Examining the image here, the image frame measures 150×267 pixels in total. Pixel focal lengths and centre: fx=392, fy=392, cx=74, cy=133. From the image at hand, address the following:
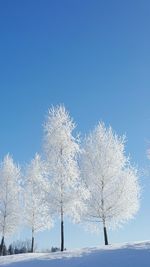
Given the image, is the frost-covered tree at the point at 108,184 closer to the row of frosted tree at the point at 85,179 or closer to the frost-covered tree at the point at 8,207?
the row of frosted tree at the point at 85,179

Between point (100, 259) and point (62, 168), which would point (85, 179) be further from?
point (100, 259)

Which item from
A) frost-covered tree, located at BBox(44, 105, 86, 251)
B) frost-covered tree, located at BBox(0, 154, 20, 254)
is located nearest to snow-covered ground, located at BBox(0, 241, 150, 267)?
frost-covered tree, located at BBox(44, 105, 86, 251)

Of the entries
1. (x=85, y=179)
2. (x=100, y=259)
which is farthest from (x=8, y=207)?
(x=100, y=259)

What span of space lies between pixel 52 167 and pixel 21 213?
464 inches

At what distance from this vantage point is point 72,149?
32.6 metres

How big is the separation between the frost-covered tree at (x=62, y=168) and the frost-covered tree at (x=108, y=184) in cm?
109

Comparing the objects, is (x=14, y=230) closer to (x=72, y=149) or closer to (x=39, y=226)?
(x=39, y=226)

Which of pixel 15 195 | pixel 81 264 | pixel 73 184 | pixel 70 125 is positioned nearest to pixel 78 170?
pixel 73 184

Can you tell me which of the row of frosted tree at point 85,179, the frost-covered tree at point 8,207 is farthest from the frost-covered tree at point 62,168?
the frost-covered tree at point 8,207

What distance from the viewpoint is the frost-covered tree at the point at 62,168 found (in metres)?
30.4

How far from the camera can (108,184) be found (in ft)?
104

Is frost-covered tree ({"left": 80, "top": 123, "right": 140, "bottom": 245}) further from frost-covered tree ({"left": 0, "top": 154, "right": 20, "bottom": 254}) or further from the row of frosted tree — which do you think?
frost-covered tree ({"left": 0, "top": 154, "right": 20, "bottom": 254})

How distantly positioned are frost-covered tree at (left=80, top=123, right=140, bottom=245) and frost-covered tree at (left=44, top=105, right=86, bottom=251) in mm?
1090

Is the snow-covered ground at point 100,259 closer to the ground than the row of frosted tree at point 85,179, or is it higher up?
closer to the ground
